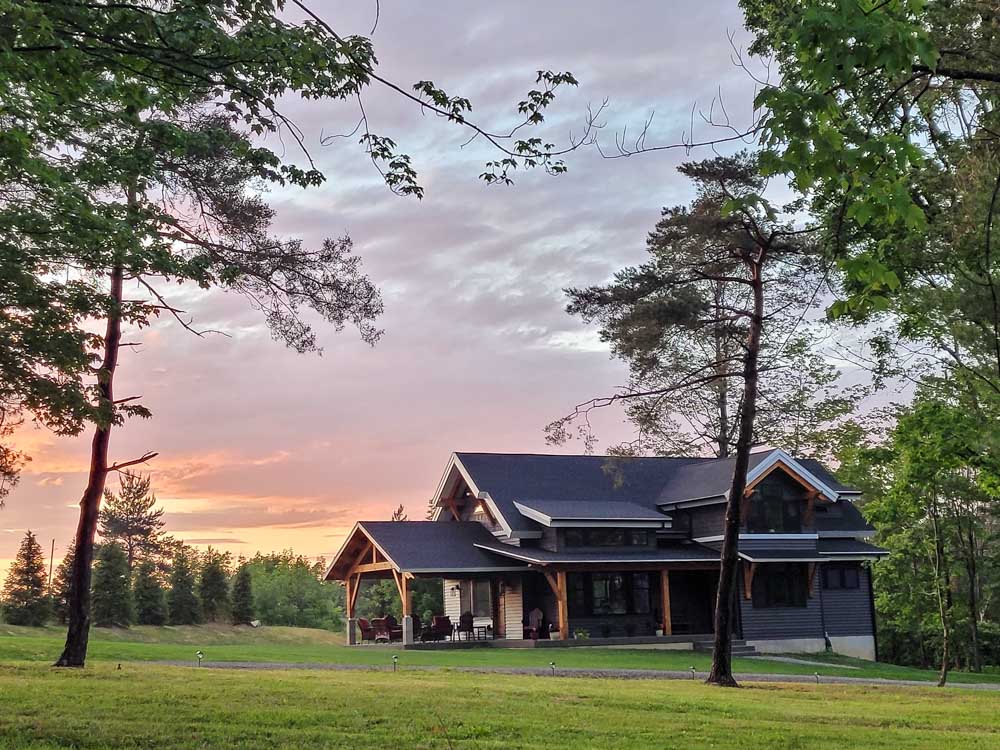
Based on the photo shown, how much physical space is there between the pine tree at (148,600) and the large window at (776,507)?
23.0 m

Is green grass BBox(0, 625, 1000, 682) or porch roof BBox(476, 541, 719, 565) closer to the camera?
green grass BBox(0, 625, 1000, 682)

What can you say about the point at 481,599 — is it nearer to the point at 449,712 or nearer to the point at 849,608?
the point at 849,608

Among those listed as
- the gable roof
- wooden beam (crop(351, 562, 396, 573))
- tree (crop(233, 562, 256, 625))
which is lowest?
tree (crop(233, 562, 256, 625))

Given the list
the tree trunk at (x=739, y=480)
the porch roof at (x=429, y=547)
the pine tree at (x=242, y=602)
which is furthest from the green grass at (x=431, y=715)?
the pine tree at (x=242, y=602)

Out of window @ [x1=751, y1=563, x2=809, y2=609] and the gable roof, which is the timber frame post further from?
window @ [x1=751, y1=563, x2=809, y2=609]

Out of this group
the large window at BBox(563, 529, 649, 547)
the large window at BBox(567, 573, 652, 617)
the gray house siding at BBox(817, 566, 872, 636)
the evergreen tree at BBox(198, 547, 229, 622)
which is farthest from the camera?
the evergreen tree at BBox(198, 547, 229, 622)

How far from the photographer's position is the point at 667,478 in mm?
39188

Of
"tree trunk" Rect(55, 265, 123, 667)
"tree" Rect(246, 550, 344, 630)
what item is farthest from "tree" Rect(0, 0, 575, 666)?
"tree" Rect(246, 550, 344, 630)

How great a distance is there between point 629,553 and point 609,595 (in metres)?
2.17

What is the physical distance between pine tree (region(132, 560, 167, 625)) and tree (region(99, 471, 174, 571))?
70.0 feet

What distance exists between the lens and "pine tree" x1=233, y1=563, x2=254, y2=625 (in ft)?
137

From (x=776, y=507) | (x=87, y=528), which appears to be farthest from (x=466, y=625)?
(x=87, y=528)

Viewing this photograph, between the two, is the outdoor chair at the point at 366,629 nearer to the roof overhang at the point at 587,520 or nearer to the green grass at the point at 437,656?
the green grass at the point at 437,656

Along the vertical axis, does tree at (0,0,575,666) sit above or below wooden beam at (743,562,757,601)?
above
